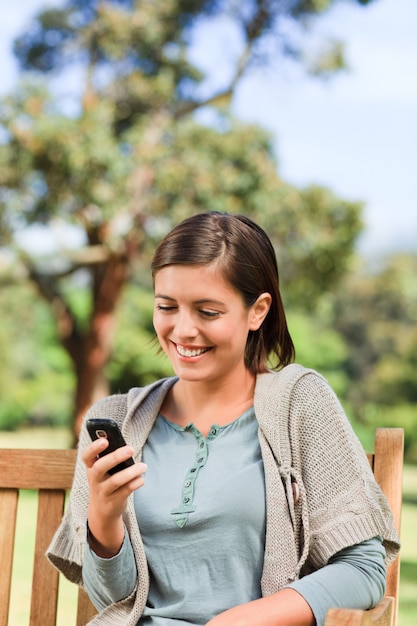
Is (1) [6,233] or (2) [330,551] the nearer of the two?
(2) [330,551]

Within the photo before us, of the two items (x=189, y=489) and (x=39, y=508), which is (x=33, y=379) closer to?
(x=39, y=508)

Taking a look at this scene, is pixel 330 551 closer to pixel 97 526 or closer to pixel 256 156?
pixel 97 526

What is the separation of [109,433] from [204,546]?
397mm

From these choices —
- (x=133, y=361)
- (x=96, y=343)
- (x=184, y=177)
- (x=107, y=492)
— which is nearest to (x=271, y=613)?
(x=107, y=492)

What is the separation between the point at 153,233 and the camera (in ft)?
40.6

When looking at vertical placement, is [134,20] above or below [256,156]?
above

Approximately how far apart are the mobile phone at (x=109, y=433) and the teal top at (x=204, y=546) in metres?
0.25

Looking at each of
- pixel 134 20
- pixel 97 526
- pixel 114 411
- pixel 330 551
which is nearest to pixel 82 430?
pixel 114 411

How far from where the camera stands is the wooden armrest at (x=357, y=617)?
169 centimetres

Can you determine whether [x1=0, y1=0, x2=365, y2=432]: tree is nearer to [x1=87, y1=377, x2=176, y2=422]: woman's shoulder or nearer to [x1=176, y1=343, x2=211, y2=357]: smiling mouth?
[x1=87, y1=377, x2=176, y2=422]: woman's shoulder

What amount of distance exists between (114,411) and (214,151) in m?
10.0

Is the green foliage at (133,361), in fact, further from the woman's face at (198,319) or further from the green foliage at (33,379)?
the woman's face at (198,319)

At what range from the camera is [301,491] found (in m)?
2.12

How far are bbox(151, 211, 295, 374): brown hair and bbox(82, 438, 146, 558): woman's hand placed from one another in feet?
1.64
